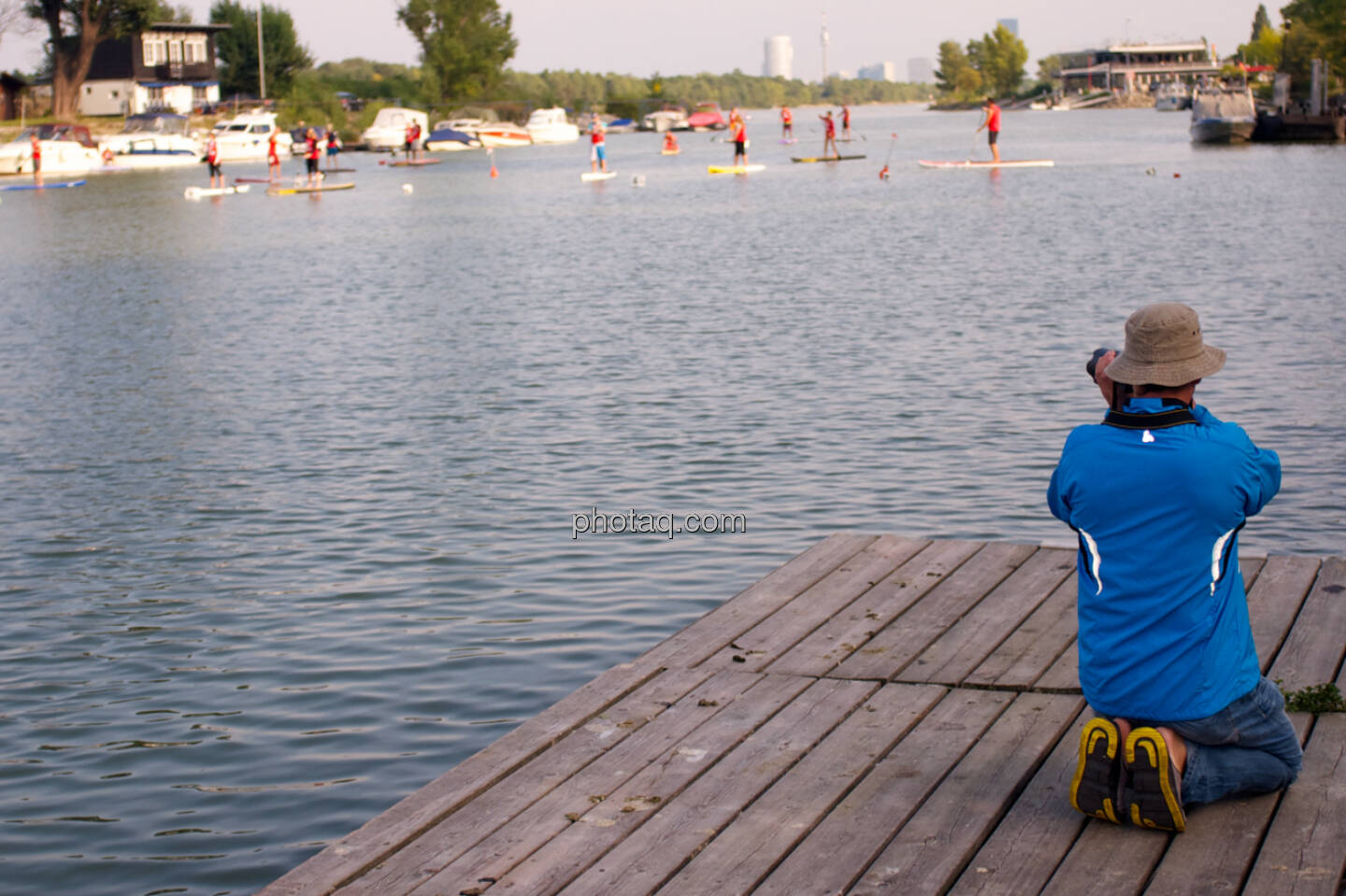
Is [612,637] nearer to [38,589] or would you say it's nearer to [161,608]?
[161,608]

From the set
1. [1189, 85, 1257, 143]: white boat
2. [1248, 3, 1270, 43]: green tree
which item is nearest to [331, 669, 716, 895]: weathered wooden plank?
[1189, 85, 1257, 143]: white boat

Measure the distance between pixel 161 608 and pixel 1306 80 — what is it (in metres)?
100

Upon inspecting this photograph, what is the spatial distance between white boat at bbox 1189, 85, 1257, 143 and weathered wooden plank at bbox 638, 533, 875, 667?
67.3m

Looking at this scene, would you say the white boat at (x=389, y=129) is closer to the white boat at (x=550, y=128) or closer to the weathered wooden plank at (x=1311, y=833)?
the white boat at (x=550, y=128)

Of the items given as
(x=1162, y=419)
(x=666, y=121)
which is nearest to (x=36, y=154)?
(x=1162, y=419)

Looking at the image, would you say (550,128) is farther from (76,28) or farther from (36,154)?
(36,154)

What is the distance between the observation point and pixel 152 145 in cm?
7425

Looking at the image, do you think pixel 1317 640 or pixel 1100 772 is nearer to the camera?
pixel 1100 772

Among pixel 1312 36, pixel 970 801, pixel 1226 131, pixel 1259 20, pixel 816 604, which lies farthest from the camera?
pixel 1259 20

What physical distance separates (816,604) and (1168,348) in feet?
9.88

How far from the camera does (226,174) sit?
66.9m

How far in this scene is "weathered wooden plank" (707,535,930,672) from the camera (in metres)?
6.37

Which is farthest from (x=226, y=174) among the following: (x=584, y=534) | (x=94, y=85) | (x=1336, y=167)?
(x=584, y=534)

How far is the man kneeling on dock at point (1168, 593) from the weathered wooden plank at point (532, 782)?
176 centimetres
